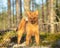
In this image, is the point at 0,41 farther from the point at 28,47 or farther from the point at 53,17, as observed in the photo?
the point at 53,17

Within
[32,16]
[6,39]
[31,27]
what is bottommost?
[6,39]

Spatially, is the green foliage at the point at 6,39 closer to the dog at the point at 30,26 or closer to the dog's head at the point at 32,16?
the dog at the point at 30,26

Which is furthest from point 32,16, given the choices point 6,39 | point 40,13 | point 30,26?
point 40,13

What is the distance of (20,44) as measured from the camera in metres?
7.36

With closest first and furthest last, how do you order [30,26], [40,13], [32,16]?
[32,16]
[30,26]
[40,13]

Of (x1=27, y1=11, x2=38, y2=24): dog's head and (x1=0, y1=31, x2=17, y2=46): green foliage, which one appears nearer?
(x1=27, y1=11, x2=38, y2=24): dog's head

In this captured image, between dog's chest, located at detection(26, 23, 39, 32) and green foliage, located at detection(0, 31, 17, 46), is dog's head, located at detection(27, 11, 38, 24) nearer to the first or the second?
dog's chest, located at detection(26, 23, 39, 32)

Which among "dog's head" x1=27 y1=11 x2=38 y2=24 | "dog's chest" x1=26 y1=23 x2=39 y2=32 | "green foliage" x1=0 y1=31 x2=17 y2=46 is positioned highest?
"dog's head" x1=27 y1=11 x2=38 y2=24

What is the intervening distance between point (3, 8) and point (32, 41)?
16190mm

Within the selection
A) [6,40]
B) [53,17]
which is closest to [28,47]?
[6,40]

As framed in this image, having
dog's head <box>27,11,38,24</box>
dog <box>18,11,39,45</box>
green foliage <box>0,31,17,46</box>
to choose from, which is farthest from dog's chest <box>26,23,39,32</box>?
green foliage <box>0,31,17,46</box>

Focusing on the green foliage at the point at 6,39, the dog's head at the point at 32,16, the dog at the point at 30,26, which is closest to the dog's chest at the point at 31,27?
the dog at the point at 30,26

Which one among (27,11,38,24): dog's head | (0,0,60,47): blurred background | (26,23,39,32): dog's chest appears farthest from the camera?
(0,0,60,47): blurred background

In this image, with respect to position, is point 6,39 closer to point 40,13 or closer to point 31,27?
point 31,27
